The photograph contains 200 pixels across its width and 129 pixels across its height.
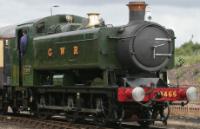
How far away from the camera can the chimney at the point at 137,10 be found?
16.4m

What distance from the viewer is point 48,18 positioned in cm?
2003

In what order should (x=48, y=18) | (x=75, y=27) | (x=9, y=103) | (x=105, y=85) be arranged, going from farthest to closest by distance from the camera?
1. (x=9, y=103)
2. (x=48, y=18)
3. (x=75, y=27)
4. (x=105, y=85)

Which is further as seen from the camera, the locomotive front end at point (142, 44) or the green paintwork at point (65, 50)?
the green paintwork at point (65, 50)

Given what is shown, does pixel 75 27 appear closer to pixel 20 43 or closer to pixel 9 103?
pixel 20 43

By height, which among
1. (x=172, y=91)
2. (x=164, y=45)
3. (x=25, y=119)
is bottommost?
(x=25, y=119)

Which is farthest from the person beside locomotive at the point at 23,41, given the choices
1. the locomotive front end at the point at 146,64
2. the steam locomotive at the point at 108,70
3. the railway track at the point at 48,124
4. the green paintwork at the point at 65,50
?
the locomotive front end at the point at 146,64

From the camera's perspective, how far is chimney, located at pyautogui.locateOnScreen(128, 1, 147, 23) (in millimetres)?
16375

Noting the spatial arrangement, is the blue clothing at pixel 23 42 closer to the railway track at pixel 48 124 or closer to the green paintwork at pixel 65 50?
the green paintwork at pixel 65 50

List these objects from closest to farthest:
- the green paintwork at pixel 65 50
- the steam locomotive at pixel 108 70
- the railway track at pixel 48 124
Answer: the steam locomotive at pixel 108 70 < the green paintwork at pixel 65 50 < the railway track at pixel 48 124

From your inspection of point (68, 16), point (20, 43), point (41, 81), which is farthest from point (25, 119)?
point (68, 16)

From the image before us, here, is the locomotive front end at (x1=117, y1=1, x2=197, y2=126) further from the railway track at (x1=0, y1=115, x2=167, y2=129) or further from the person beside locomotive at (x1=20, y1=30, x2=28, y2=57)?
the person beside locomotive at (x1=20, y1=30, x2=28, y2=57)

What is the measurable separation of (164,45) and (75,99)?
352 centimetres

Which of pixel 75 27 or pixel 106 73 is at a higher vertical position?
pixel 75 27

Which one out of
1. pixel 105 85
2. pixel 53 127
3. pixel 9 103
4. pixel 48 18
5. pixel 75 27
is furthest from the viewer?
pixel 9 103
